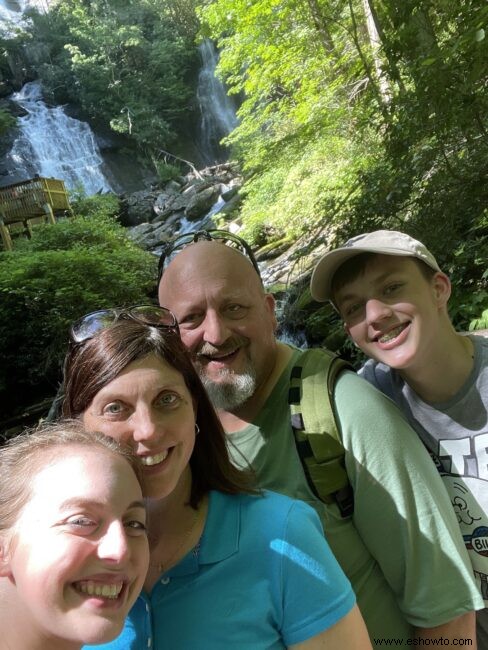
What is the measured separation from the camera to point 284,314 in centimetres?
771

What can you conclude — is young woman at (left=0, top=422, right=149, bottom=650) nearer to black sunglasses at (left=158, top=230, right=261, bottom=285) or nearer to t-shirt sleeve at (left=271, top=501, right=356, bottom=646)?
t-shirt sleeve at (left=271, top=501, right=356, bottom=646)

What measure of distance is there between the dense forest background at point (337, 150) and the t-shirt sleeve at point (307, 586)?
8.36 ft

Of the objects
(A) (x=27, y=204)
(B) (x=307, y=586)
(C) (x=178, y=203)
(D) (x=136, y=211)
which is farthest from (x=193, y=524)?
(D) (x=136, y=211)

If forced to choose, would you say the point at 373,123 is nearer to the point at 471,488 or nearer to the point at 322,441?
the point at 471,488

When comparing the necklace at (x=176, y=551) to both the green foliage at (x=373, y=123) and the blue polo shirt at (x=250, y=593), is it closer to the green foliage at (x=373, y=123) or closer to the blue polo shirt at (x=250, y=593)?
the blue polo shirt at (x=250, y=593)

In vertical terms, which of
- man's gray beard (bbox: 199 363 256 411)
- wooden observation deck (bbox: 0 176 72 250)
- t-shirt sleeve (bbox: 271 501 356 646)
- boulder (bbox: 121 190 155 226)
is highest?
wooden observation deck (bbox: 0 176 72 250)

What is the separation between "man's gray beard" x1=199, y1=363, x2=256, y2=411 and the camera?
1697 mm

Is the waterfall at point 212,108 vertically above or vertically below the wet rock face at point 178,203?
above

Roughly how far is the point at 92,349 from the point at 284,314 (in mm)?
6532

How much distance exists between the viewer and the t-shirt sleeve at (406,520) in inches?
50.1

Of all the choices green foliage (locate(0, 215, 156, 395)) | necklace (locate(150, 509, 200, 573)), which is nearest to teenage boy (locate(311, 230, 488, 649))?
necklace (locate(150, 509, 200, 573))

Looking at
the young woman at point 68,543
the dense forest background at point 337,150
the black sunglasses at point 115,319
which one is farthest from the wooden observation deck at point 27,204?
the young woman at point 68,543

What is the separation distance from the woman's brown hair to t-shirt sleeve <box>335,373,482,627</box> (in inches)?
13.4

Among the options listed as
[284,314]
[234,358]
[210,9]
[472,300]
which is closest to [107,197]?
[210,9]
